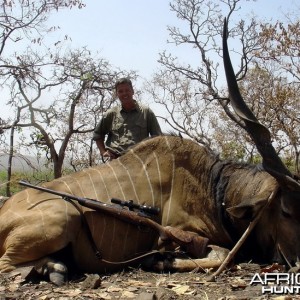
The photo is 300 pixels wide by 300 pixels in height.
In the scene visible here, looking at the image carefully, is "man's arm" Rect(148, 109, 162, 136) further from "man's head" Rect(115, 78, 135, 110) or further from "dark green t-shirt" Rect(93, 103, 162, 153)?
"man's head" Rect(115, 78, 135, 110)

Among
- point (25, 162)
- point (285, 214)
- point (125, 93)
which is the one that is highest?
point (25, 162)

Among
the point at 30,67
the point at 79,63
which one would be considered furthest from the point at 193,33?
the point at 30,67

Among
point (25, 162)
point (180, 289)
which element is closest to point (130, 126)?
point (180, 289)

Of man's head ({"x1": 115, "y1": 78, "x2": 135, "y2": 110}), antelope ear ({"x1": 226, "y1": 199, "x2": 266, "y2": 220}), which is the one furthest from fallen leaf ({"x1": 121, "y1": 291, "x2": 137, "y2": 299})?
man's head ({"x1": 115, "y1": 78, "x2": 135, "y2": 110})

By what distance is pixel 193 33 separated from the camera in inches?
688

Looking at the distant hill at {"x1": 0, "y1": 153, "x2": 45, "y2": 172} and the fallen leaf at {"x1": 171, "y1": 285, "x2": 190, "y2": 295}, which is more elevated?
the distant hill at {"x1": 0, "y1": 153, "x2": 45, "y2": 172}

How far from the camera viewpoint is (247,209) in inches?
148

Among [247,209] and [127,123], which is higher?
[127,123]

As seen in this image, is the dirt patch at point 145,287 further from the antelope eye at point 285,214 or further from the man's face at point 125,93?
the man's face at point 125,93

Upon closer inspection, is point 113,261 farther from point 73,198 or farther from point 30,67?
point 30,67

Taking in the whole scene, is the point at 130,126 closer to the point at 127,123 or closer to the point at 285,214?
the point at 127,123

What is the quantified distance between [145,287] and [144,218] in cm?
75

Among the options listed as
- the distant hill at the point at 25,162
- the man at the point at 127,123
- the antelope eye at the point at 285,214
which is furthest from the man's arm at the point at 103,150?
the distant hill at the point at 25,162

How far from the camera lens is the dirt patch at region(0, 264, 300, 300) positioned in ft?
9.94
